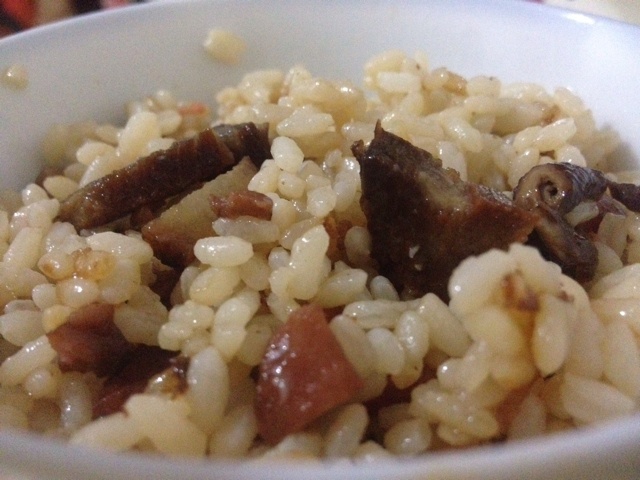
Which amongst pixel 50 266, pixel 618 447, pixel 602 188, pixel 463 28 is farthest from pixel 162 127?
pixel 618 447

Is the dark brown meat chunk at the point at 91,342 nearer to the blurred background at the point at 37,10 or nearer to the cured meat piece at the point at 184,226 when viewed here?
the cured meat piece at the point at 184,226

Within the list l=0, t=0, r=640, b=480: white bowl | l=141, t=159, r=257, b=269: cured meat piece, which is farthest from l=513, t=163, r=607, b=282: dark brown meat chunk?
l=141, t=159, r=257, b=269: cured meat piece

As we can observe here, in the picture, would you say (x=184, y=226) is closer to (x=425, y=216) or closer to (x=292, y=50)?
(x=425, y=216)

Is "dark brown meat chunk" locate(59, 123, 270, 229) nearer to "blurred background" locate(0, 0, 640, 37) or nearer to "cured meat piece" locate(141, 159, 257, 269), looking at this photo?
"cured meat piece" locate(141, 159, 257, 269)

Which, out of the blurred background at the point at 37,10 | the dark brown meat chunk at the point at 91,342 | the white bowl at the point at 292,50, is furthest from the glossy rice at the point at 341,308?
the blurred background at the point at 37,10

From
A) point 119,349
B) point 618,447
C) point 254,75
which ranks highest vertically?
point 618,447

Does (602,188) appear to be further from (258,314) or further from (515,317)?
(258,314)
